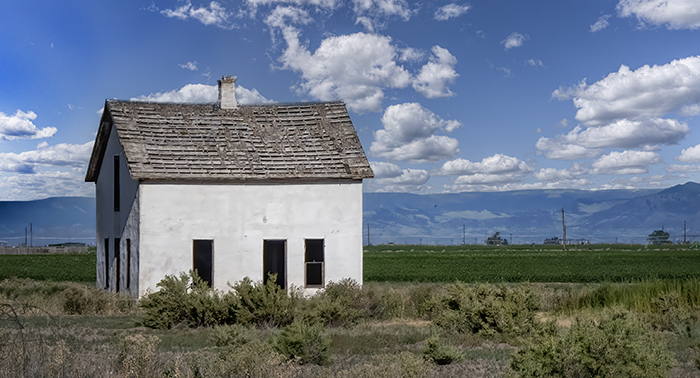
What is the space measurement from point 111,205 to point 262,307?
10.8 m

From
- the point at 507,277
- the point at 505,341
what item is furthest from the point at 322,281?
the point at 507,277

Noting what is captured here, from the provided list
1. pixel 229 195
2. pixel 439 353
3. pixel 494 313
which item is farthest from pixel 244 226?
pixel 439 353

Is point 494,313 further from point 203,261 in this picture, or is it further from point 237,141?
point 203,261

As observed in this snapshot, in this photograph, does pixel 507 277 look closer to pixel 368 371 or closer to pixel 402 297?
pixel 402 297

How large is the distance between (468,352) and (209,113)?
15311 mm

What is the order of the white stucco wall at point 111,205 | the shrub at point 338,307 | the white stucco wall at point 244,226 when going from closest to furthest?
the shrub at point 338,307, the white stucco wall at point 244,226, the white stucco wall at point 111,205

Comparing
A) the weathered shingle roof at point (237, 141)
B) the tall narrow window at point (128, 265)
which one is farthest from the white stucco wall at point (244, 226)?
the tall narrow window at point (128, 265)

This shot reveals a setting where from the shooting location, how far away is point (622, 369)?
817 centimetres

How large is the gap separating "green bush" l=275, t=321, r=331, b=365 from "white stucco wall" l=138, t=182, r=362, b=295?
10.4 metres

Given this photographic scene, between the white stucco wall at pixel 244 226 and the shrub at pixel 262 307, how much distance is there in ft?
15.2

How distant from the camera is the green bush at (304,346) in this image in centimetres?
1125

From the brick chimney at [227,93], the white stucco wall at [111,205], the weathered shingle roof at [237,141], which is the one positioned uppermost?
the brick chimney at [227,93]

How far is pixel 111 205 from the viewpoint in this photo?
24734 millimetres

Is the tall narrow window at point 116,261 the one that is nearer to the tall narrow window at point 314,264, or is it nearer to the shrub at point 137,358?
the tall narrow window at point 314,264
